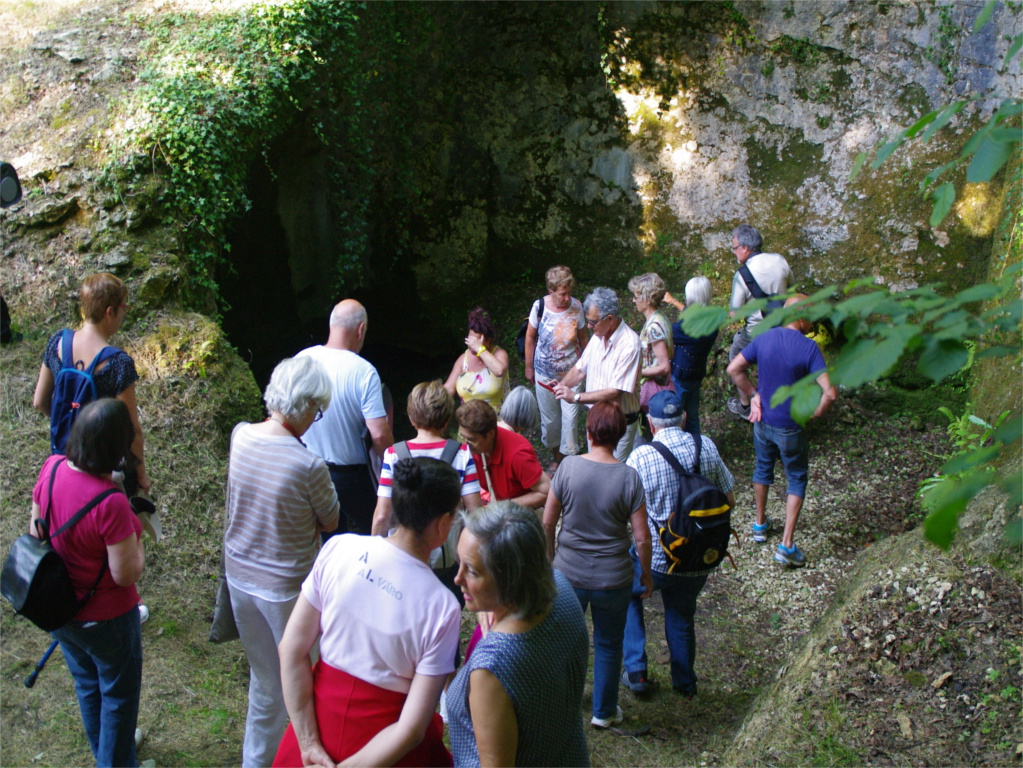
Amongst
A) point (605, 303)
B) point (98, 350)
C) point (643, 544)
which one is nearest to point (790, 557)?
point (605, 303)

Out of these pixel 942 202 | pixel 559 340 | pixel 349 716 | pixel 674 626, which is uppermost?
pixel 942 202

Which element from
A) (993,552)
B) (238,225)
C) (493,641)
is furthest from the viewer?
(238,225)

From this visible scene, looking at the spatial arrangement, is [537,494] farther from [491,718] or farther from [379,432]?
[491,718]

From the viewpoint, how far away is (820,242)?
28.0 ft

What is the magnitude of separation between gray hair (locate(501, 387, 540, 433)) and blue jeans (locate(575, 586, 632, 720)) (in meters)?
0.90

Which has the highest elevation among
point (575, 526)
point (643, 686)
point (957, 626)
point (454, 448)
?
point (454, 448)

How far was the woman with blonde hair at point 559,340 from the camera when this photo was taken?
624 centimetres

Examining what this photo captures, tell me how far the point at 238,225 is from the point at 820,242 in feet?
20.7

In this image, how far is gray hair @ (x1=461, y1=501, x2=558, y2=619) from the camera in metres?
2.18

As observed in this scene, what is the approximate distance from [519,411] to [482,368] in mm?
1572

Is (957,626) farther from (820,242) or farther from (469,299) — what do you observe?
(469,299)

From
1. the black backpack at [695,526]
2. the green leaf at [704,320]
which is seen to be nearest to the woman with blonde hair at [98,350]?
the black backpack at [695,526]

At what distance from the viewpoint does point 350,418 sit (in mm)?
4203

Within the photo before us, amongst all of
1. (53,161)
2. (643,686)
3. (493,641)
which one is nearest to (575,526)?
(643,686)
